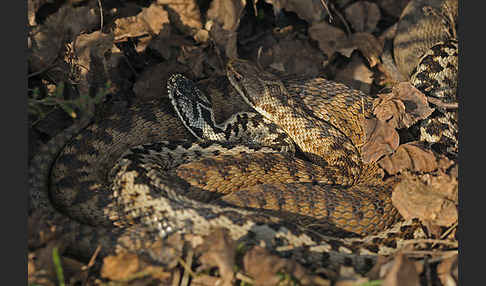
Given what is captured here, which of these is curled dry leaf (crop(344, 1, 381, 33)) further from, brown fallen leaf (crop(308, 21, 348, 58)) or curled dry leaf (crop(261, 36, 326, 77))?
curled dry leaf (crop(261, 36, 326, 77))

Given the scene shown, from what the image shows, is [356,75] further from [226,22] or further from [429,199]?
[429,199]

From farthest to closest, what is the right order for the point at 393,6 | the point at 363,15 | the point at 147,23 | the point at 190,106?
1. the point at 393,6
2. the point at 363,15
3. the point at 147,23
4. the point at 190,106

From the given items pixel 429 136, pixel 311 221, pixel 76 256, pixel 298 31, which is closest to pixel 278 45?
pixel 298 31

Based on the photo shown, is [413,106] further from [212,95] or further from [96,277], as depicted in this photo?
[96,277]

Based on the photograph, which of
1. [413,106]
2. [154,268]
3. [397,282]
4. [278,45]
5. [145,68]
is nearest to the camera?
[397,282]

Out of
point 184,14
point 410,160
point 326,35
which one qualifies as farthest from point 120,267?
point 326,35
